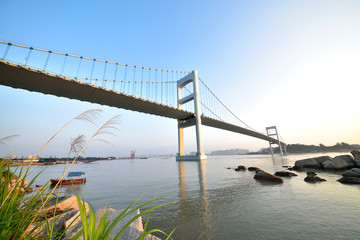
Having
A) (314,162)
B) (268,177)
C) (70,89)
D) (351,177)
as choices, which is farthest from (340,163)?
(70,89)

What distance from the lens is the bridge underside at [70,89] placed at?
16663 mm

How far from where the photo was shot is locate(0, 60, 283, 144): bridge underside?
54.7 feet

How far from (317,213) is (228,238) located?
2.36 metres

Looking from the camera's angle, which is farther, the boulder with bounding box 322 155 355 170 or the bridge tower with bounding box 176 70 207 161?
the bridge tower with bounding box 176 70 207 161

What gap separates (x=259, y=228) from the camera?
2859 mm

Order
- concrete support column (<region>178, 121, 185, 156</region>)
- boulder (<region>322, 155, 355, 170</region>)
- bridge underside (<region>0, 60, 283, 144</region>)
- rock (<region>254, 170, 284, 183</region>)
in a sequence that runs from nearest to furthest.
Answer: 1. rock (<region>254, 170, 284, 183</region>)
2. boulder (<region>322, 155, 355, 170</region>)
3. bridge underside (<region>0, 60, 283, 144</region>)
4. concrete support column (<region>178, 121, 185, 156</region>)

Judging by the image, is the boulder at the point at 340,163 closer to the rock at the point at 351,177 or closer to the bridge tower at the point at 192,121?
the rock at the point at 351,177

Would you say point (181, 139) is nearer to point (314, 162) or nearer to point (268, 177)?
point (314, 162)

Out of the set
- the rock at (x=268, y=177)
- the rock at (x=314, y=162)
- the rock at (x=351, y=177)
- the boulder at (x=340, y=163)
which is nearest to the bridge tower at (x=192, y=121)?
the rock at (x=314, y=162)

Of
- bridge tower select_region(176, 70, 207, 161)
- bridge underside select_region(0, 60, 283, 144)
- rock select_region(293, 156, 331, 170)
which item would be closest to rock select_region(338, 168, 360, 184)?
rock select_region(293, 156, 331, 170)

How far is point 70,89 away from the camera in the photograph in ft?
70.1

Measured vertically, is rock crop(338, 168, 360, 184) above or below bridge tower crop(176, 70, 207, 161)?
below

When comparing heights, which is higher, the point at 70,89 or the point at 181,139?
the point at 70,89

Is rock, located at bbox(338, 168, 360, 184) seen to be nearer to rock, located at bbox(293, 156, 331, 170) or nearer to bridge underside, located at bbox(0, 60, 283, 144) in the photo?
rock, located at bbox(293, 156, 331, 170)
